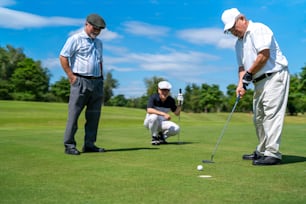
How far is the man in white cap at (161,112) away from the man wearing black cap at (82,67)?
2.00 metres

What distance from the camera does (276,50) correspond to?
6.15 m

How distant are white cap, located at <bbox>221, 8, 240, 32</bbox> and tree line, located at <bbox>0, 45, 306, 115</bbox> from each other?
5936cm

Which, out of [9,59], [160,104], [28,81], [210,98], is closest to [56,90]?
[28,81]

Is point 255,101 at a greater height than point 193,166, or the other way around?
point 255,101

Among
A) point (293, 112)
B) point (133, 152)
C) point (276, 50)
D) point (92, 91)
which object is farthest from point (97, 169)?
point (293, 112)

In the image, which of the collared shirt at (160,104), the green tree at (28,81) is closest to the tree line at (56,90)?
the green tree at (28,81)

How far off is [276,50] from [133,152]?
2993 mm

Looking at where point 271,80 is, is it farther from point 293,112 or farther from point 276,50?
point 293,112

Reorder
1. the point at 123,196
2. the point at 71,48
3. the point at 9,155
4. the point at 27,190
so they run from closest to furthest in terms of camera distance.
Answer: the point at 123,196 → the point at 27,190 → the point at 9,155 → the point at 71,48

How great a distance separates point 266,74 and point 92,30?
3181 mm

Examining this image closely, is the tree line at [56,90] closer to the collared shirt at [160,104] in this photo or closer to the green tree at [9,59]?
the green tree at [9,59]

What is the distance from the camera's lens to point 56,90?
84562 mm

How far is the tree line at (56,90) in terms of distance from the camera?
249 feet

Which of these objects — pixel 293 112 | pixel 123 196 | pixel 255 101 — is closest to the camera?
pixel 123 196
